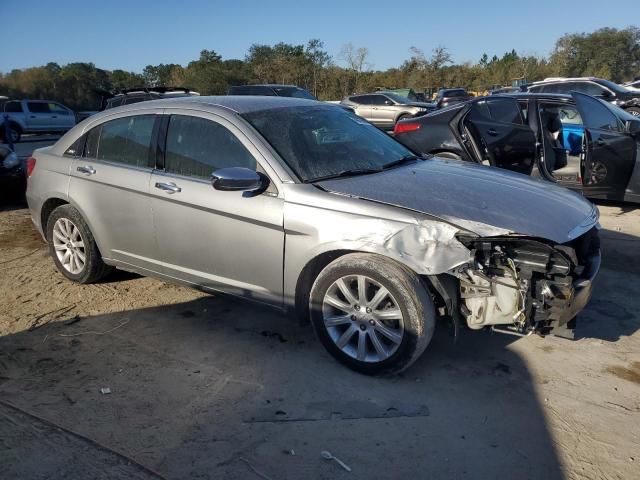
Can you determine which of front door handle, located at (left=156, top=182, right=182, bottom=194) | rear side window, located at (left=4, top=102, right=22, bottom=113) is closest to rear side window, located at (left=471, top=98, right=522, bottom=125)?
front door handle, located at (left=156, top=182, right=182, bottom=194)

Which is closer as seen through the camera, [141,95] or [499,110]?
[499,110]

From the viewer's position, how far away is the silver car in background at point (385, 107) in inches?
809

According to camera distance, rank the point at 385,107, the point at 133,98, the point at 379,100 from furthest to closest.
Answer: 1. the point at 379,100
2. the point at 385,107
3. the point at 133,98

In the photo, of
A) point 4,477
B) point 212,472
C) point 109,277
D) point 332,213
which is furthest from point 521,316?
point 109,277

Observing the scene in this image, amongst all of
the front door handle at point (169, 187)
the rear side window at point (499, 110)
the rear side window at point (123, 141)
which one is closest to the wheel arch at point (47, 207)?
the rear side window at point (123, 141)

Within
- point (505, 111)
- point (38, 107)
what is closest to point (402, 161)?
point (505, 111)

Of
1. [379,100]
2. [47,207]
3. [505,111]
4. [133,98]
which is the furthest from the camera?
[379,100]

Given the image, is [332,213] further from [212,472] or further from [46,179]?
[46,179]

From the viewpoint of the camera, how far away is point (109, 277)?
5.23 metres

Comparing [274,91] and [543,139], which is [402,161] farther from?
[274,91]

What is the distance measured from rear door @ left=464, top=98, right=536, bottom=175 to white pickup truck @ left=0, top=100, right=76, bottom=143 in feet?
67.1

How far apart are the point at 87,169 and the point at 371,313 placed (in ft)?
9.13

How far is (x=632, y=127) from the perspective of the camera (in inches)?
268

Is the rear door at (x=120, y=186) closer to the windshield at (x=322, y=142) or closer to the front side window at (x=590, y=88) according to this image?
the windshield at (x=322, y=142)
